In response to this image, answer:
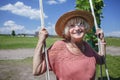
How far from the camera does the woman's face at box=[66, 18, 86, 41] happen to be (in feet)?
10.5

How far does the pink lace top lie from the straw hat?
0.69ft

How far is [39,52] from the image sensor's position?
2996mm

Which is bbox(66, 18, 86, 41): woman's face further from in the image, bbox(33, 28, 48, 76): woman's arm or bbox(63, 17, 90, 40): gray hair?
bbox(33, 28, 48, 76): woman's arm

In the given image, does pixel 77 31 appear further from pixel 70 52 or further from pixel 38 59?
pixel 38 59

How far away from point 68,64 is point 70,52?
0.56ft

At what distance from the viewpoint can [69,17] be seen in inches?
130

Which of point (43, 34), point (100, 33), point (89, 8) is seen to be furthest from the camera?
point (89, 8)

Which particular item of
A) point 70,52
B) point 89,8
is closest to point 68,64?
point 70,52

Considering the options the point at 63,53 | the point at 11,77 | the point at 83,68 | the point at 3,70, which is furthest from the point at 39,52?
the point at 3,70

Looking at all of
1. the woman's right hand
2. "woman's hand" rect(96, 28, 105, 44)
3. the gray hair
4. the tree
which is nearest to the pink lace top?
the gray hair

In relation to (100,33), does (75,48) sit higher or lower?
lower

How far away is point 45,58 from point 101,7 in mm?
5962

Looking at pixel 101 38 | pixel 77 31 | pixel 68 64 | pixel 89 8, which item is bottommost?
pixel 68 64

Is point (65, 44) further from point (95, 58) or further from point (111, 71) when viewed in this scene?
point (111, 71)
